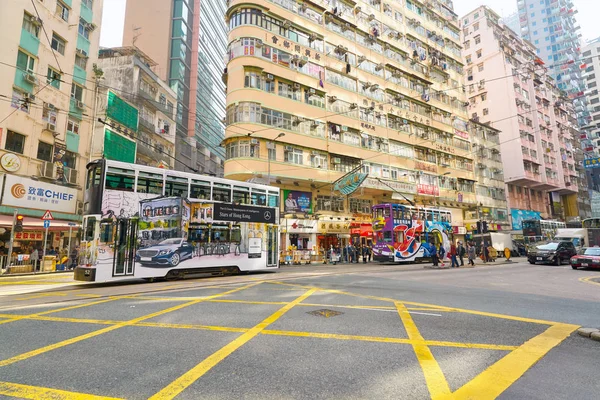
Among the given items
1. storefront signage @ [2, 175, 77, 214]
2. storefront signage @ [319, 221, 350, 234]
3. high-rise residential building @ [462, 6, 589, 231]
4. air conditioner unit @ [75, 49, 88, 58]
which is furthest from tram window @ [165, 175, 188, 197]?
high-rise residential building @ [462, 6, 589, 231]

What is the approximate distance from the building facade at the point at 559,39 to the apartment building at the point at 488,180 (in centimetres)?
6097

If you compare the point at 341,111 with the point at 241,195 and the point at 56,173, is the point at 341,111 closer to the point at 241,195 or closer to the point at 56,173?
the point at 241,195

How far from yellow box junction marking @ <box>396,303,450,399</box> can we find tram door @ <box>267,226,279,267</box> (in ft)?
35.5

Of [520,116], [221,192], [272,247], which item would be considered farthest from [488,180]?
[221,192]

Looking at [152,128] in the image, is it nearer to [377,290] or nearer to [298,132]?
[298,132]

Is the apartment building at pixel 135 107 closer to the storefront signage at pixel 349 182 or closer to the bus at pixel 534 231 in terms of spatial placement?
the storefront signage at pixel 349 182

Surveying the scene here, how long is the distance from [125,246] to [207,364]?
962 cm

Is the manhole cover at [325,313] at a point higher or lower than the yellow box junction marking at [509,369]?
higher

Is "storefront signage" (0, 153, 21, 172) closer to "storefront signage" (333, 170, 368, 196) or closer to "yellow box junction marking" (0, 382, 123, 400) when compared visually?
"yellow box junction marking" (0, 382, 123, 400)

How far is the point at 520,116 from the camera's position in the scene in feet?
176

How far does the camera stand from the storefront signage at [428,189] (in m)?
37.1

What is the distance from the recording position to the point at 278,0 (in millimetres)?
29328

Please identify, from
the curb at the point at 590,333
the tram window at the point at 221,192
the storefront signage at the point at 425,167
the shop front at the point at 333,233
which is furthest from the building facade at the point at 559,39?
the curb at the point at 590,333

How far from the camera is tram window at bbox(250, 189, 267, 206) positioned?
15.7 m
